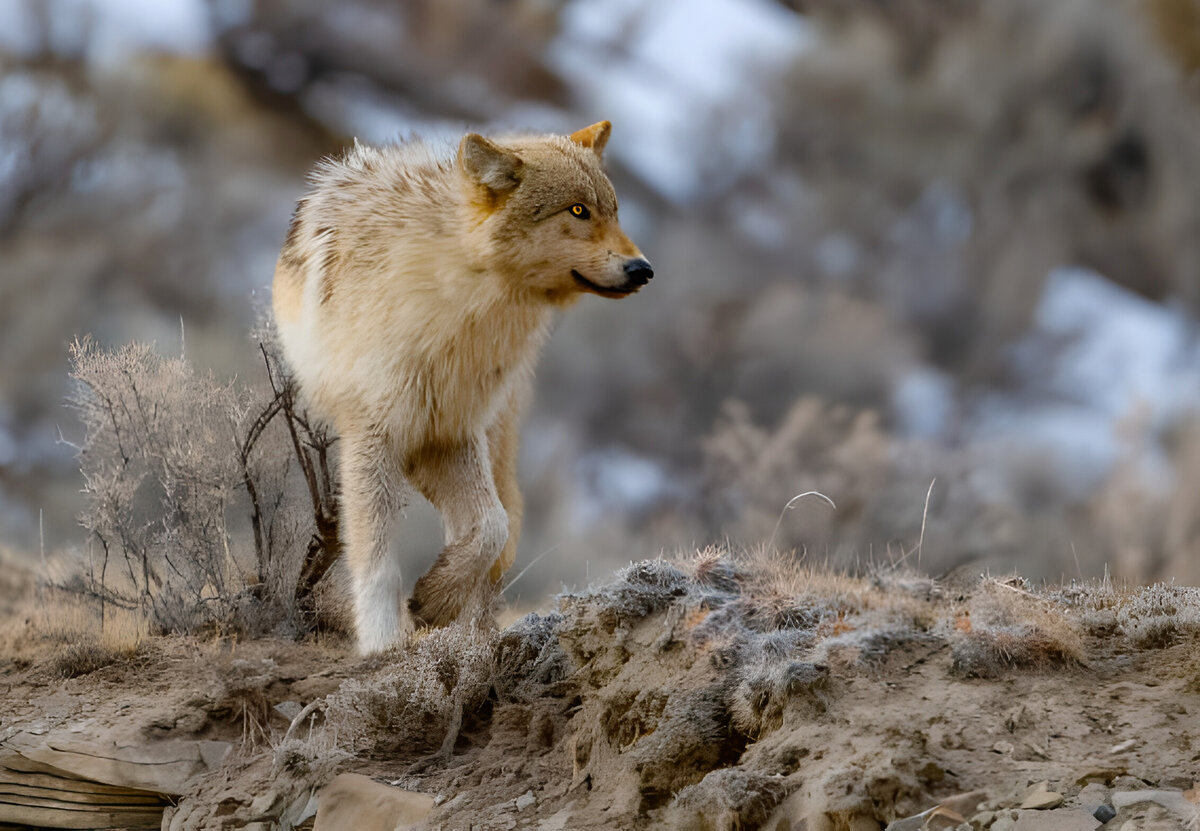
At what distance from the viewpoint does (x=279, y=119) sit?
6.70 metres

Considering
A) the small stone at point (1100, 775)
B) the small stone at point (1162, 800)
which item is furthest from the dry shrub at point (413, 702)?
the small stone at point (1162, 800)

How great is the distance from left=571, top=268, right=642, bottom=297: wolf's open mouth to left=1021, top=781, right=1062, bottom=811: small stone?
94.8 inches

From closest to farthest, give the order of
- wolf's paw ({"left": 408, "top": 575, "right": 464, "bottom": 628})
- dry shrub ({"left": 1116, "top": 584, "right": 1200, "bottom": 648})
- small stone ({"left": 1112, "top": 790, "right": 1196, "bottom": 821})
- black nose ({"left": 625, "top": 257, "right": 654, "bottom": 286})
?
small stone ({"left": 1112, "top": 790, "right": 1196, "bottom": 821}), dry shrub ({"left": 1116, "top": 584, "right": 1200, "bottom": 648}), black nose ({"left": 625, "top": 257, "right": 654, "bottom": 286}), wolf's paw ({"left": 408, "top": 575, "right": 464, "bottom": 628})

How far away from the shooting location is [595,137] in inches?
191

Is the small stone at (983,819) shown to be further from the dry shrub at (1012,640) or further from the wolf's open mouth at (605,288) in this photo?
the wolf's open mouth at (605,288)

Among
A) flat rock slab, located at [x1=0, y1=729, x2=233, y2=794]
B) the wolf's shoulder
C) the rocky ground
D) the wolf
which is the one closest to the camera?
the rocky ground

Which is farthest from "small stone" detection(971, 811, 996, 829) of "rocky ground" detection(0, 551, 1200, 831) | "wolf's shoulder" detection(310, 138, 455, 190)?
"wolf's shoulder" detection(310, 138, 455, 190)

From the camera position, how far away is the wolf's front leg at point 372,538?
4684mm

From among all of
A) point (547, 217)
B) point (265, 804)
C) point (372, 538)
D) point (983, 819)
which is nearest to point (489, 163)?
point (547, 217)

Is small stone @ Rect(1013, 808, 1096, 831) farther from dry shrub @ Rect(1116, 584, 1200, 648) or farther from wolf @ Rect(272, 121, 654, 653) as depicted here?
wolf @ Rect(272, 121, 654, 653)

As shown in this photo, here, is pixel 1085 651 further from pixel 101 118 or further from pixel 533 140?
pixel 101 118

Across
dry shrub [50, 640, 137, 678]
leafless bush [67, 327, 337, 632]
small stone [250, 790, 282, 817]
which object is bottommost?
small stone [250, 790, 282, 817]

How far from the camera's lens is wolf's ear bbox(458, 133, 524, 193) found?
4352mm

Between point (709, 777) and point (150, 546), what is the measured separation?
3893mm
